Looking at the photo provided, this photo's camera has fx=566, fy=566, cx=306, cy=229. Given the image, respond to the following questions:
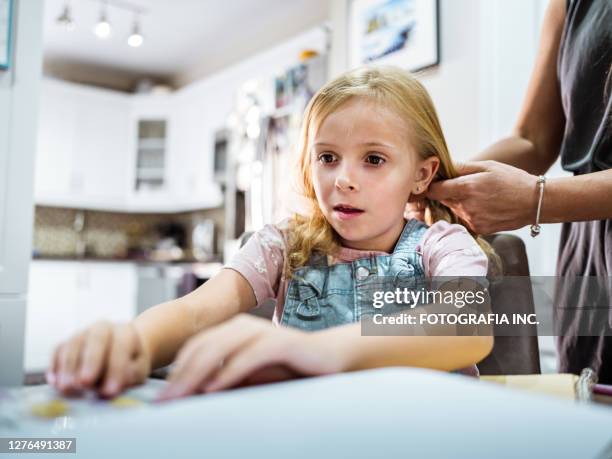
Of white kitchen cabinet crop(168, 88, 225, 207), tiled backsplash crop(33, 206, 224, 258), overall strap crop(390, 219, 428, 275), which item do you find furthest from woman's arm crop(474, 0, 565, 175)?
tiled backsplash crop(33, 206, 224, 258)

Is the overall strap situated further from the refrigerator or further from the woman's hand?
the refrigerator

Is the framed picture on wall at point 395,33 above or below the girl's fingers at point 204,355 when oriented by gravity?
above

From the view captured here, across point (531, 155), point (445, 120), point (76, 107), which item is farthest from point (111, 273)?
point (531, 155)

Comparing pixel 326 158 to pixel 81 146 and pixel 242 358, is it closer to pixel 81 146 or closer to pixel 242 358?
pixel 242 358

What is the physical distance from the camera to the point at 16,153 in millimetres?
1329

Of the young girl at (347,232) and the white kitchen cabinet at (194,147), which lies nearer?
the young girl at (347,232)

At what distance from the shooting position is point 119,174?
508 cm

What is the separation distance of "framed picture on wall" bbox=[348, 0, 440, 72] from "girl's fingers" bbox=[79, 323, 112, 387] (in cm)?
222

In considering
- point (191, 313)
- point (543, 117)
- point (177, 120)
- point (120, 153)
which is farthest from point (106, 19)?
point (191, 313)

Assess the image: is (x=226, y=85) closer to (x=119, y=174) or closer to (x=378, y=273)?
(x=119, y=174)

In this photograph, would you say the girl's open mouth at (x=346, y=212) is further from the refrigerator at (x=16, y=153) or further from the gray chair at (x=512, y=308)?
the refrigerator at (x=16, y=153)

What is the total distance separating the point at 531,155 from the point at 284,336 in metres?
0.96

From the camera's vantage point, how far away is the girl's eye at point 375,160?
33.2 inches

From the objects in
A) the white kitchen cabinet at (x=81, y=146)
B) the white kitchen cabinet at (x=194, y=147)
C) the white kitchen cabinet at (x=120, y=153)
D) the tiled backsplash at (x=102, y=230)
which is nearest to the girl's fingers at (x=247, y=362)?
the white kitchen cabinet at (x=194, y=147)
